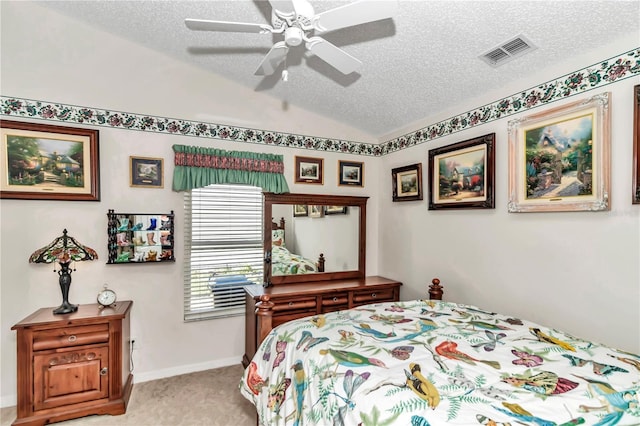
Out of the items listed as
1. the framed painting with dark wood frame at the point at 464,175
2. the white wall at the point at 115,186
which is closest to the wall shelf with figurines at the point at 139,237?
the white wall at the point at 115,186

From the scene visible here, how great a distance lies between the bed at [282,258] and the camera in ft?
11.3

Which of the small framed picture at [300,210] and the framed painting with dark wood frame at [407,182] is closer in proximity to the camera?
the framed painting with dark wood frame at [407,182]

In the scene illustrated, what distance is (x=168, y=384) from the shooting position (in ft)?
9.51

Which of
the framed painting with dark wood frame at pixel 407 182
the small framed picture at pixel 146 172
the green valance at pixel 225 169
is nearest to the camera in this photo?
the small framed picture at pixel 146 172

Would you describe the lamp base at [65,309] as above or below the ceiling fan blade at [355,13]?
→ below

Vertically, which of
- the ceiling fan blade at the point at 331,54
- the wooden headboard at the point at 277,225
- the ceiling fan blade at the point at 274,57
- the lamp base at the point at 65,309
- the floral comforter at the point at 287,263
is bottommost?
the lamp base at the point at 65,309

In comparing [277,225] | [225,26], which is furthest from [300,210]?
[225,26]

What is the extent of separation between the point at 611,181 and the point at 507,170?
677mm

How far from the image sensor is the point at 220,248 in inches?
130

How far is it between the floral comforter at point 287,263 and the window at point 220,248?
0.18 metres

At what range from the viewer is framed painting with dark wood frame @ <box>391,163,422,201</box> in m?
3.34

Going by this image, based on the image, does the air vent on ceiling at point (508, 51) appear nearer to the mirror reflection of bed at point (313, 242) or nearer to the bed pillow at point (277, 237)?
the mirror reflection of bed at point (313, 242)

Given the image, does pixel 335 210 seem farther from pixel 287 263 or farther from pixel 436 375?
pixel 436 375

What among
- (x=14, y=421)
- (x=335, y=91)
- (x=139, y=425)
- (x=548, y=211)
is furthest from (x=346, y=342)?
(x=14, y=421)
